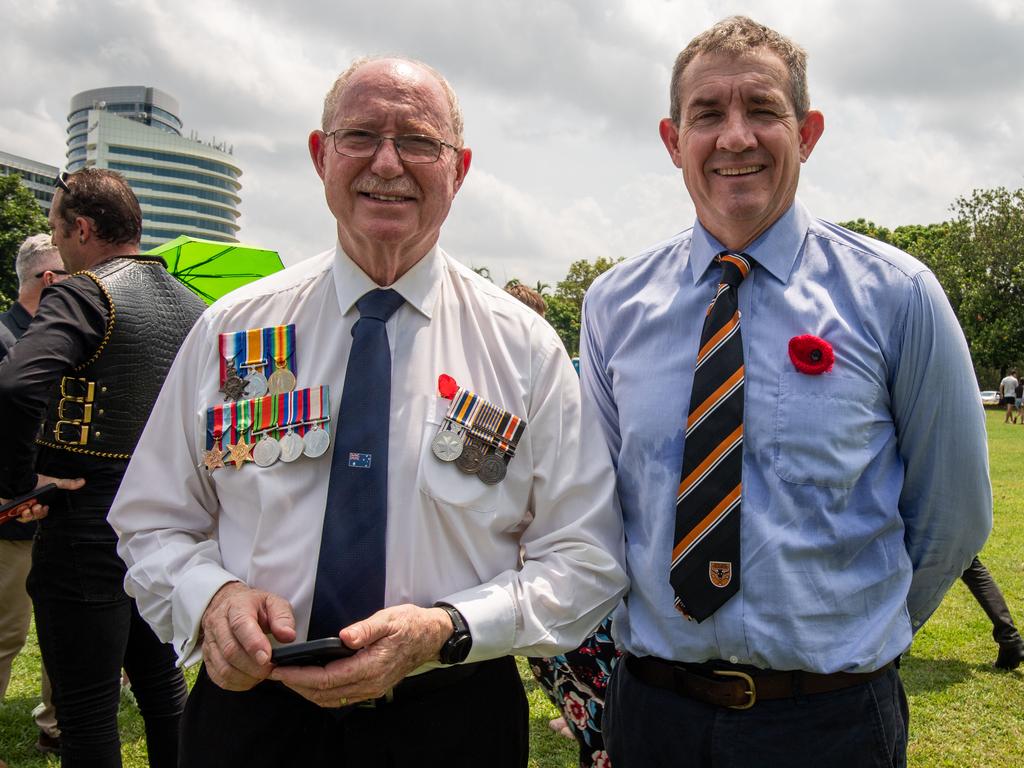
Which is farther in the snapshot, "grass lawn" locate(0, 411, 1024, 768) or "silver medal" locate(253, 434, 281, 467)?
"grass lawn" locate(0, 411, 1024, 768)

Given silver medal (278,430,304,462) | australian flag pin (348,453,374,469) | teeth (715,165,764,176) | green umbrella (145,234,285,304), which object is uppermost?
green umbrella (145,234,285,304)

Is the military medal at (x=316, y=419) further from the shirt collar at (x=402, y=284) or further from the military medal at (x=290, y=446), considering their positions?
the shirt collar at (x=402, y=284)

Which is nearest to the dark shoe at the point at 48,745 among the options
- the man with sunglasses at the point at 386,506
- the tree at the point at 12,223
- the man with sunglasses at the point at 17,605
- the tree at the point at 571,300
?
the man with sunglasses at the point at 17,605

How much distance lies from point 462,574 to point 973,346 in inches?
1628

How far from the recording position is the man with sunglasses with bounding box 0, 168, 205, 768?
3.07 metres

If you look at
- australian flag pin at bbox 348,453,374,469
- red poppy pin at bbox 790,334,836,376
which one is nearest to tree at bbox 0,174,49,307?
australian flag pin at bbox 348,453,374,469

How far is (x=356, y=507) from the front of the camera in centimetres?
189

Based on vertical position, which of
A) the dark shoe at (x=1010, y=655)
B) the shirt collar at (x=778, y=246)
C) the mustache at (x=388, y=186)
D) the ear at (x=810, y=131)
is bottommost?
the dark shoe at (x=1010, y=655)

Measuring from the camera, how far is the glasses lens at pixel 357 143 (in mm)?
2045

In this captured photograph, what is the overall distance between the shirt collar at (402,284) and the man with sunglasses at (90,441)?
147 cm

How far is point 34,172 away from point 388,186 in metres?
129

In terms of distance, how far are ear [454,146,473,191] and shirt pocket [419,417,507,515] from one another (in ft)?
2.40

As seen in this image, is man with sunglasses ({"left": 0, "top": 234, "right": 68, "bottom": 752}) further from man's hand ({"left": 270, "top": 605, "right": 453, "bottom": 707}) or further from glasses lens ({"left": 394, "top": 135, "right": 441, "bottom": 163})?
man's hand ({"left": 270, "top": 605, "right": 453, "bottom": 707})

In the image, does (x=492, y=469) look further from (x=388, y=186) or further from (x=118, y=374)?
(x=118, y=374)
